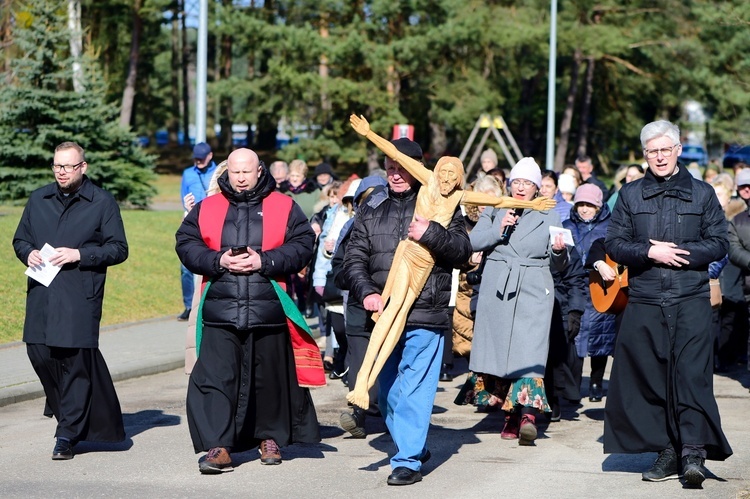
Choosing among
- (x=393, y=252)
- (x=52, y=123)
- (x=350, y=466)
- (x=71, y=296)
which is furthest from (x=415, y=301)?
(x=52, y=123)

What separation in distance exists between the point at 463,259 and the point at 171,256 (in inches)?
490

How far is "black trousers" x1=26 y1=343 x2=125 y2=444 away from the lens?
813 centimetres

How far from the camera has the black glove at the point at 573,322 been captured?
1037cm

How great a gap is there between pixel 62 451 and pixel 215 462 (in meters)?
1.11

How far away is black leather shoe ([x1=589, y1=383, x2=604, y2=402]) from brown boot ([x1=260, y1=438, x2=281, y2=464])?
390cm

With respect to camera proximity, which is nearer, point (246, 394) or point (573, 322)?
point (246, 394)

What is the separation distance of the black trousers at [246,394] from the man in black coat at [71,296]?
2.89 feet

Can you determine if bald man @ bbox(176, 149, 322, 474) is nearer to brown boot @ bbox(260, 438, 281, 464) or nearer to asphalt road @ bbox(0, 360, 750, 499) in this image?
brown boot @ bbox(260, 438, 281, 464)

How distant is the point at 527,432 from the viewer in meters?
8.66

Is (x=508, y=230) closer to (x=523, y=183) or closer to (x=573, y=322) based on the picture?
(x=523, y=183)

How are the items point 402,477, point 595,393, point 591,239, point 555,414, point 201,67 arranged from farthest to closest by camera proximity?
point 201,67 → point 595,393 → point 591,239 → point 555,414 → point 402,477

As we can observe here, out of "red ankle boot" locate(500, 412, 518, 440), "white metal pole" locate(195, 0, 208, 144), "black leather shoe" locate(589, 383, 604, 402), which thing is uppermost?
"white metal pole" locate(195, 0, 208, 144)

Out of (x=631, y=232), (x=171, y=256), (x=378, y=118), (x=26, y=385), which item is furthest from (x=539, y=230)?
(x=378, y=118)

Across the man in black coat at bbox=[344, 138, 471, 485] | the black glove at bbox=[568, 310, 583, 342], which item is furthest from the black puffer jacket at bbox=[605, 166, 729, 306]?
the black glove at bbox=[568, 310, 583, 342]
